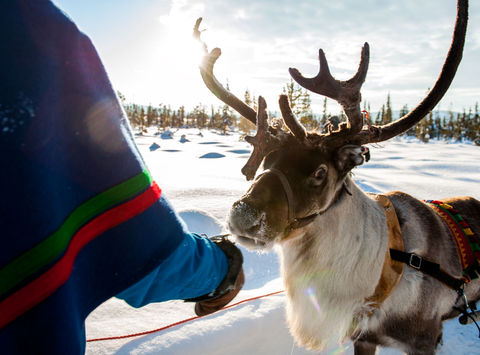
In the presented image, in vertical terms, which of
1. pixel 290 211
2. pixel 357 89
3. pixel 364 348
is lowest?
pixel 364 348

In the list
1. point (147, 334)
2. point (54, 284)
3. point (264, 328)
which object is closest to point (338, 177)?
point (264, 328)

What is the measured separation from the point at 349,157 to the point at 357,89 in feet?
1.36

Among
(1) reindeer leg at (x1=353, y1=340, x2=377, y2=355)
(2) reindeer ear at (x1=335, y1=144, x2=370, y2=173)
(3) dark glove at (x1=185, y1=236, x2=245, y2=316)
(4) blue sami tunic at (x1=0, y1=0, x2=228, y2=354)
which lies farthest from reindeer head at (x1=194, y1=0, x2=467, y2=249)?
(1) reindeer leg at (x1=353, y1=340, x2=377, y2=355)

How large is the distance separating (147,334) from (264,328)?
0.95 m

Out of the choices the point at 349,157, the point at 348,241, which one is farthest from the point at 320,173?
the point at 348,241

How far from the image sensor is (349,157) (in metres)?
1.81

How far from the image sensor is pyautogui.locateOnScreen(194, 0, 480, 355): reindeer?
1.74m

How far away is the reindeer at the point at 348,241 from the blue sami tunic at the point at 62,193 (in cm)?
96

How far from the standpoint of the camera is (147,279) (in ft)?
2.76

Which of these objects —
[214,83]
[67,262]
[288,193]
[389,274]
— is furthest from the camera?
[214,83]

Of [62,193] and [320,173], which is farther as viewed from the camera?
[320,173]

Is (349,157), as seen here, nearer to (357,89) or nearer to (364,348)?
(357,89)

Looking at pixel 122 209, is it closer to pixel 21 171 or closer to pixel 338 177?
pixel 21 171

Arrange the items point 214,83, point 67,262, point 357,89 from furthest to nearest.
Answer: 1. point 214,83
2. point 357,89
3. point 67,262
